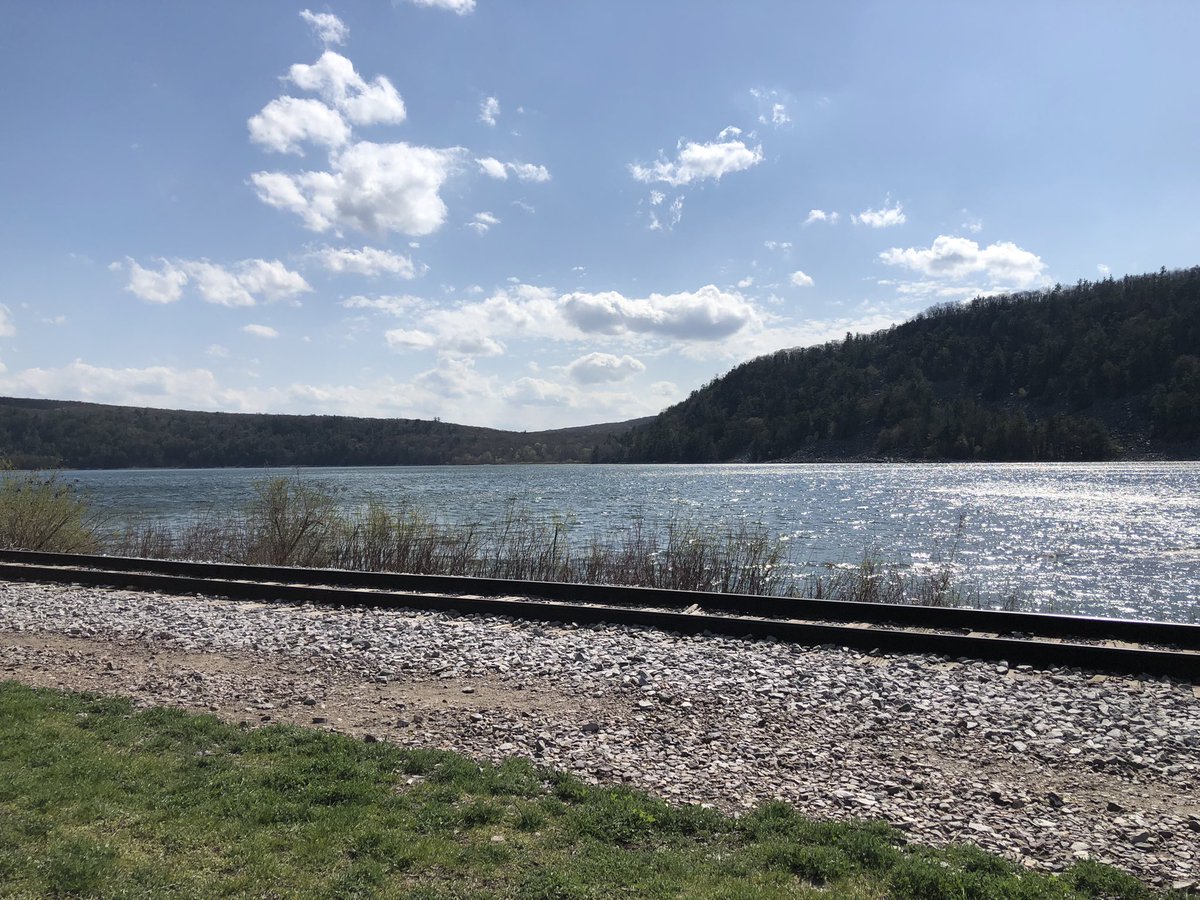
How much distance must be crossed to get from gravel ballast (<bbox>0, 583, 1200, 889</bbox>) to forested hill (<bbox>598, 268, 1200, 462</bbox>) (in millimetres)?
141912

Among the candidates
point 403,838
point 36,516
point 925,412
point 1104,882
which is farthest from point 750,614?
point 925,412

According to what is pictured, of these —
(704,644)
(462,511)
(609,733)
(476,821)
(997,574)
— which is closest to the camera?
(476,821)

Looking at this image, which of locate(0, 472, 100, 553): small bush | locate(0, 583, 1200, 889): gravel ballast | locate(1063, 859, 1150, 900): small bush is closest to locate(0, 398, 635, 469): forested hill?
locate(0, 472, 100, 553): small bush

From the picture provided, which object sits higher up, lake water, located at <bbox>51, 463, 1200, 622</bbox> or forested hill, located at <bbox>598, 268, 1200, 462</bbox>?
forested hill, located at <bbox>598, 268, 1200, 462</bbox>

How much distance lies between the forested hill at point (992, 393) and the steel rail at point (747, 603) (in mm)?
139028

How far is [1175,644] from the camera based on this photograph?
8664 mm

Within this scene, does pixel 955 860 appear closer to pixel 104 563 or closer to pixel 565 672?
pixel 565 672

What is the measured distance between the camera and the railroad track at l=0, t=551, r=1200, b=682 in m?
8.28

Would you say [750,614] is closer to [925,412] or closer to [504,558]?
[504,558]

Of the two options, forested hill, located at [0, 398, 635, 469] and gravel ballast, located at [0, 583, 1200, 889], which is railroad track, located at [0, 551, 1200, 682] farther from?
forested hill, located at [0, 398, 635, 469]

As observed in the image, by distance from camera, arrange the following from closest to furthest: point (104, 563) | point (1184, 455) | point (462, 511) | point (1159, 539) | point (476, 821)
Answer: point (476, 821) → point (104, 563) → point (1159, 539) → point (462, 511) → point (1184, 455)

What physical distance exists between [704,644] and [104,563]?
13874mm

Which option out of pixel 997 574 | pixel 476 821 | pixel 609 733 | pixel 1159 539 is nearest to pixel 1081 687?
pixel 609 733

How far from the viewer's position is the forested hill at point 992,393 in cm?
13300
